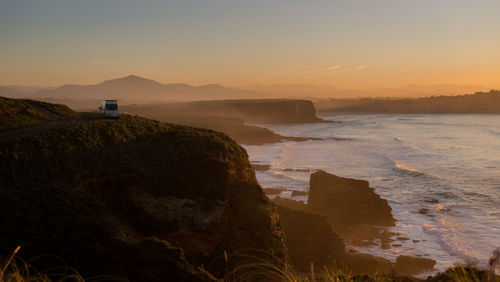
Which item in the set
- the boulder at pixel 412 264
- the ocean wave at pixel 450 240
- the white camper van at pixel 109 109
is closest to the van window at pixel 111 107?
the white camper van at pixel 109 109

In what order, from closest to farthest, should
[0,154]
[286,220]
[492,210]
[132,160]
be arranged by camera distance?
1. [0,154]
2. [132,160]
3. [286,220]
4. [492,210]

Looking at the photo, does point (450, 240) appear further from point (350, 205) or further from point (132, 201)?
point (132, 201)

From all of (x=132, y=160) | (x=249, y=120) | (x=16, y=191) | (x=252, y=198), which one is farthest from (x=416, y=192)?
(x=249, y=120)

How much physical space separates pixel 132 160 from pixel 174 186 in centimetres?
124

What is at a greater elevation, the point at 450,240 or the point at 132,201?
the point at 132,201

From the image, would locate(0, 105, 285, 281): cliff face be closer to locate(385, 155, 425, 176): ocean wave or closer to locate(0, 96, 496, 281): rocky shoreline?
locate(0, 96, 496, 281): rocky shoreline

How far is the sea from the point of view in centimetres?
1881

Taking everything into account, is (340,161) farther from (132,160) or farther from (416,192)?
(132,160)

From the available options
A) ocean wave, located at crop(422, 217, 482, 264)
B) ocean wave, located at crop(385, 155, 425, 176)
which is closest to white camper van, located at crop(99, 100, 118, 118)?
ocean wave, located at crop(422, 217, 482, 264)

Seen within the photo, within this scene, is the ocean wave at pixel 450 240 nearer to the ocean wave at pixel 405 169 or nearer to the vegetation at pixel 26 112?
the ocean wave at pixel 405 169

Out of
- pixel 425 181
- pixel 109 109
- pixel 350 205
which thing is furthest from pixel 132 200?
pixel 425 181

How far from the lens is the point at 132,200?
834 centimetres

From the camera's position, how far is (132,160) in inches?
353

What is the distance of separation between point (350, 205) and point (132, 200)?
16.4 meters
